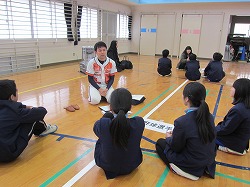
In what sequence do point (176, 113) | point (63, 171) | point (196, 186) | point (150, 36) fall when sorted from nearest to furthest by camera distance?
point (196, 186) → point (63, 171) → point (176, 113) → point (150, 36)

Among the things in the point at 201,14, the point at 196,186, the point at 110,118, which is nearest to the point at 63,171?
the point at 110,118

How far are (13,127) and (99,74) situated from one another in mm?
2192

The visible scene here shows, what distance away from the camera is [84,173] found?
6.66 feet

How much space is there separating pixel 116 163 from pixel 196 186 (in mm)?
725

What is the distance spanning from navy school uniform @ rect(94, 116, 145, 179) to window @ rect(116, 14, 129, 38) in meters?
10.5

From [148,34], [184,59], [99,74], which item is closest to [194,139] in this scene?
[99,74]

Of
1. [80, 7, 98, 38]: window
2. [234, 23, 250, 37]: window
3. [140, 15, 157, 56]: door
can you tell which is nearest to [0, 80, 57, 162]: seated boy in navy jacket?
[80, 7, 98, 38]: window

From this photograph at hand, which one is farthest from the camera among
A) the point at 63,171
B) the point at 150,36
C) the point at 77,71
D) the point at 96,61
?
the point at 150,36

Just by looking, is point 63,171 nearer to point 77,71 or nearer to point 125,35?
point 77,71

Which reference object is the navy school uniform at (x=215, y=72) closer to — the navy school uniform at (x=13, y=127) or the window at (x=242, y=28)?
the navy school uniform at (x=13, y=127)

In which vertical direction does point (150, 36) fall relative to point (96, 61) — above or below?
above

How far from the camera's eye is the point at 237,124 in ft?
7.33

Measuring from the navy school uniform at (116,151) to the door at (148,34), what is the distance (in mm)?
11119

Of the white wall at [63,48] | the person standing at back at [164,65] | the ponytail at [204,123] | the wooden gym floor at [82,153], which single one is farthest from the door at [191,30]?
the ponytail at [204,123]
